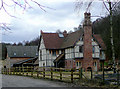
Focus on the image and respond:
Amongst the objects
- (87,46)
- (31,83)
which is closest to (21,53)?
(87,46)

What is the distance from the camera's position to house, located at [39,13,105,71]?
3950 centimetres

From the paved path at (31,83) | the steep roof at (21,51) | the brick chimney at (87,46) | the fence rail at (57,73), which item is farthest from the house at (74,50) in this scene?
the paved path at (31,83)

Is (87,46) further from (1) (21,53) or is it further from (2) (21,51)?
(2) (21,51)

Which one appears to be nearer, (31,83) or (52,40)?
(31,83)

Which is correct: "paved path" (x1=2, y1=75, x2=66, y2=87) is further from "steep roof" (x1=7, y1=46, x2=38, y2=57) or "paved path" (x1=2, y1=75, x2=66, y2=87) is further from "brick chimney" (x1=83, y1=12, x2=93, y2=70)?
"steep roof" (x1=7, y1=46, x2=38, y2=57)

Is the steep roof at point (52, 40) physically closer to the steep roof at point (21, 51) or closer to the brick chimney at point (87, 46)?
the brick chimney at point (87, 46)

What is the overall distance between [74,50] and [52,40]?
7.23 metres

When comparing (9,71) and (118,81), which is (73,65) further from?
(118,81)

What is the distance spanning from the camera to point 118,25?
40188 mm

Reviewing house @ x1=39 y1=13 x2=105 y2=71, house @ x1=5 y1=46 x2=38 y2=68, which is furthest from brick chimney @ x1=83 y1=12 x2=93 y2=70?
house @ x1=5 y1=46 x2=38 y2=68

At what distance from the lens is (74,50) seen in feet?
129

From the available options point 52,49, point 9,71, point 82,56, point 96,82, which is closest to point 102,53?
point 82,56

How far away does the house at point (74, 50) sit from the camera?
3950cm

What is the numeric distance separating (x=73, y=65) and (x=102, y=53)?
326 inches
